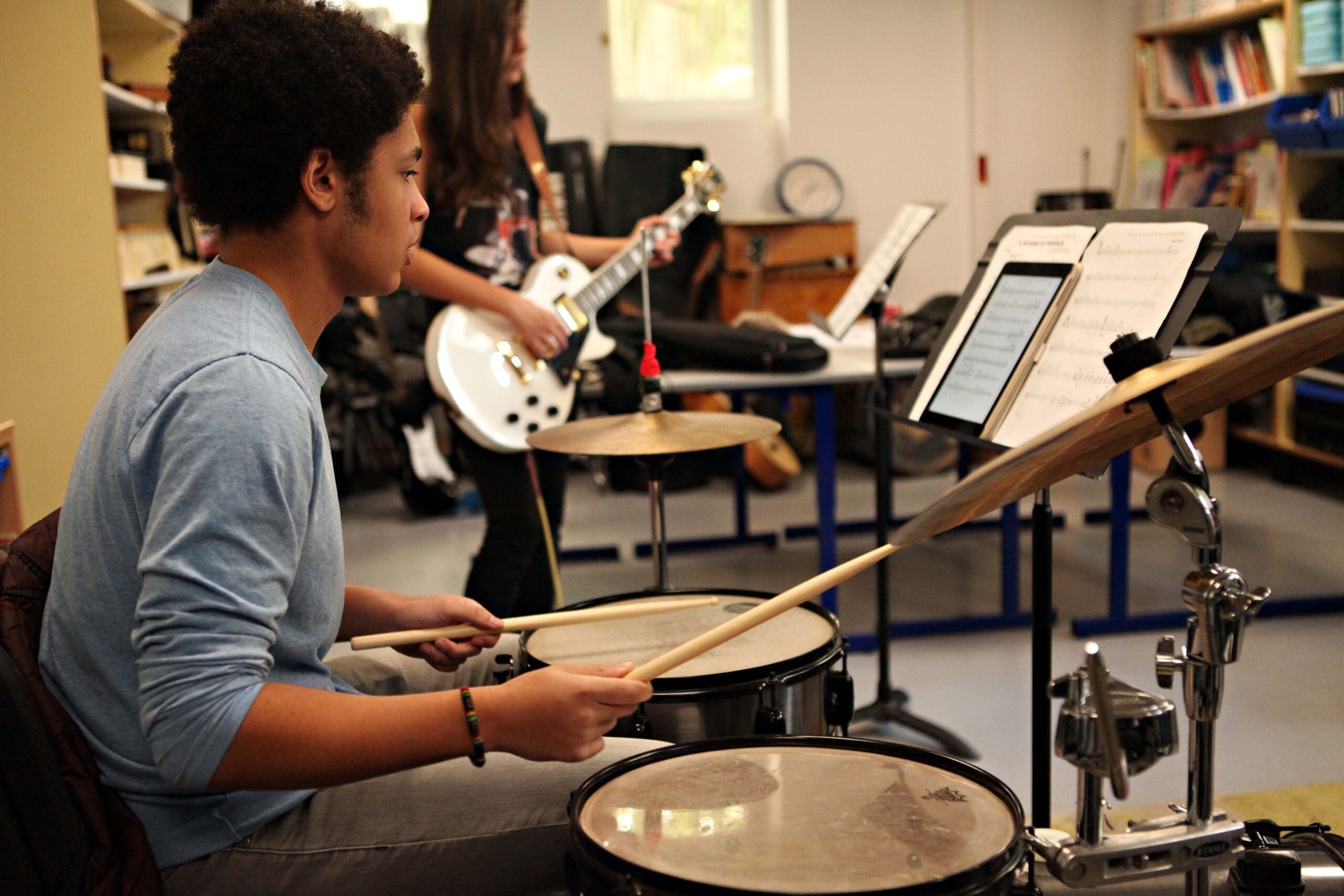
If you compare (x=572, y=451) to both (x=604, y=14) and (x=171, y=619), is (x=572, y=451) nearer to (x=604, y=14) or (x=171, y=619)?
(x=171, y=619)

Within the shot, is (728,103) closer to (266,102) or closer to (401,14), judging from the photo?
(401,14)

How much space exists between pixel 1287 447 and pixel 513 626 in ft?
12.4

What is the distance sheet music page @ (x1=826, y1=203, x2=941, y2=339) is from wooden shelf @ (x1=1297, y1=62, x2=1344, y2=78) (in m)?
2.43

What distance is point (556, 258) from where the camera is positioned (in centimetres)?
263

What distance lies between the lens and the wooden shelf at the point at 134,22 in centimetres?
361

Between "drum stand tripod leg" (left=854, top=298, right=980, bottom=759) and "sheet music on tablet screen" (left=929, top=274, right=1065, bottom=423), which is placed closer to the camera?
"sheet music on tablet screen" (left=929, top=274, right=1065, bottom=423)

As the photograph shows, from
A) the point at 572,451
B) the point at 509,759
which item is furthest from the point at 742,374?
the point at 509,759

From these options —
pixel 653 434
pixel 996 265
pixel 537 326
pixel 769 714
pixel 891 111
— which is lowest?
pixel 769 714

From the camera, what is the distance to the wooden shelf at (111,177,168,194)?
3277 millimetres

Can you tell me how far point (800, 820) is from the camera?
0.98 m

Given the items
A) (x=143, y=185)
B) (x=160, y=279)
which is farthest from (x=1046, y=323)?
(x=143, y=185)

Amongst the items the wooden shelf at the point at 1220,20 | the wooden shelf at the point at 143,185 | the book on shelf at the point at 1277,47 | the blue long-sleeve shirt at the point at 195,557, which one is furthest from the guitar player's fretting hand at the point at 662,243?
the wooden shelf at the point at 1220,20

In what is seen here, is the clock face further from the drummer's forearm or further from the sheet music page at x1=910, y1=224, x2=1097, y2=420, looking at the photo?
the drummer's forearm

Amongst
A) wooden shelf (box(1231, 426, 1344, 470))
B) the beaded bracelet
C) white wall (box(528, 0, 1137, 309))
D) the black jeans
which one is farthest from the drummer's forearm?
white wall (box(528, 0, 1137, 309))
